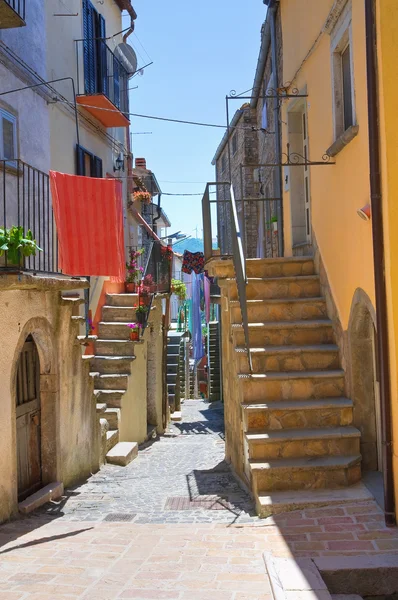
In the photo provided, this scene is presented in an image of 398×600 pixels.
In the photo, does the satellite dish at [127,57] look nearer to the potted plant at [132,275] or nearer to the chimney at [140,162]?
the potted plant at [132,275]

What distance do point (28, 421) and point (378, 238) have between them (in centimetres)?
434

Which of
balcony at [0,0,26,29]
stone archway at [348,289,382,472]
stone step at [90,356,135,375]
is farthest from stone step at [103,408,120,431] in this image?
balcony at [0,0,26,29]

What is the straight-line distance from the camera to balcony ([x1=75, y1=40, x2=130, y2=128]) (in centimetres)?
1242

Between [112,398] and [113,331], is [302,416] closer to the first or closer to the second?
[112,398]

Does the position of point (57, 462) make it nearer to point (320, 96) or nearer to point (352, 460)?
point (352, 460)

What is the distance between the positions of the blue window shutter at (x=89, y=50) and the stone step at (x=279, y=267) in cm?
607

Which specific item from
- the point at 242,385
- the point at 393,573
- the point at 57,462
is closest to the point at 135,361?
the point at 57,462

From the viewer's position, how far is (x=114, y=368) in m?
12.0

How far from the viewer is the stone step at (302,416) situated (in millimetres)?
6652

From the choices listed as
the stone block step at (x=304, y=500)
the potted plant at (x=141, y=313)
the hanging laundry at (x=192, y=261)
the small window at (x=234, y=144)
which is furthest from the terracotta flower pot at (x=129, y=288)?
the stone block step at (x=304, y=500)

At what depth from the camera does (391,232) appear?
531 centimetres

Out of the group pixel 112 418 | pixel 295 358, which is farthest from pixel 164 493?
pixel 112 418

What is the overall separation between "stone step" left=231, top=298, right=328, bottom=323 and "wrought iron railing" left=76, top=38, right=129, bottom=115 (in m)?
5.26

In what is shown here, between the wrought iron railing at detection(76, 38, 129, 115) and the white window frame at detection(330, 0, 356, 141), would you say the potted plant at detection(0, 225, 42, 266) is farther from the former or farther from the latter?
the wrought iron railing at detection(76, 38, 129, 115)
